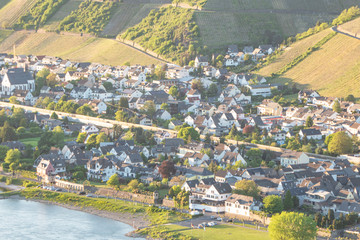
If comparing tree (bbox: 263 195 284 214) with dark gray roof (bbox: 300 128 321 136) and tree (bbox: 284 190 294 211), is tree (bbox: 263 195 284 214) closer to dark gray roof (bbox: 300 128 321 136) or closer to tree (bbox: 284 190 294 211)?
tree (bbox: 284 190 294 211)

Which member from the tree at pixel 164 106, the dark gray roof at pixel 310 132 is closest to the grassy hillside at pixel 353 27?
the tree at pixel 164 106

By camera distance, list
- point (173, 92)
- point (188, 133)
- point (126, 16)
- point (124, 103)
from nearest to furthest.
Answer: point (188, 133) < point (124, 103) < point (173, 92) < point (126, 16)

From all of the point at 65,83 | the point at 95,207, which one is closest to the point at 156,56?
the point at 65,83

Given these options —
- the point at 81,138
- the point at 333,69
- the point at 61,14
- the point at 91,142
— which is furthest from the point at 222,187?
the point at 61,14

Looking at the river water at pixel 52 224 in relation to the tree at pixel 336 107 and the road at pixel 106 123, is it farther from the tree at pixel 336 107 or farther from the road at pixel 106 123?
the tree at pixel 336 107

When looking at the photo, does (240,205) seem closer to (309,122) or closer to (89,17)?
(309,122)
